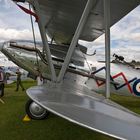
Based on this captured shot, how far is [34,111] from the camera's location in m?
5.57

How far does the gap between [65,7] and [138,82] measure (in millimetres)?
3228

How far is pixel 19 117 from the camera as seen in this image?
20.0ft

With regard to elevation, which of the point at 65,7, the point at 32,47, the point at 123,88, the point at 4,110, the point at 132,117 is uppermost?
the point at 65,7

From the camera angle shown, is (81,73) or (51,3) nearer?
(51,3)

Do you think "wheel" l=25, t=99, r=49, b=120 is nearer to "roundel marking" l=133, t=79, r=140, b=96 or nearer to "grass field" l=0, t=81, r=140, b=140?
"grass field" l=0, t=81, r=140, b=140

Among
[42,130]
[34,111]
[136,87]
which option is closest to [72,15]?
[34,111]

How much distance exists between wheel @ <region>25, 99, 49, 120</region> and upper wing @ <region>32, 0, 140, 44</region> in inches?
84.3

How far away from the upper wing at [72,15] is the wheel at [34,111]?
2141 millimetres

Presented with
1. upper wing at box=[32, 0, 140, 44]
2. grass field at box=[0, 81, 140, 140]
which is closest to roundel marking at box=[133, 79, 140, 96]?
upper wing at box=[32, 0, 140, 44]

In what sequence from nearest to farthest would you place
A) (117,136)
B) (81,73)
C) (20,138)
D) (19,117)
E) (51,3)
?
(117,136), (20,138), (51,3), (19,117), (81,73)

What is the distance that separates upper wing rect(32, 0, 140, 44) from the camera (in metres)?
4.93

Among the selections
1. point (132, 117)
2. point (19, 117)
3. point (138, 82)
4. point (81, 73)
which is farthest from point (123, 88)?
point (132, 117)

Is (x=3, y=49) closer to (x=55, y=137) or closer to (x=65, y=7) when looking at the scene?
(x=65, y=7)

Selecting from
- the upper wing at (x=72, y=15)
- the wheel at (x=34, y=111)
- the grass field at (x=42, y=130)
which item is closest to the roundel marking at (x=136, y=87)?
the upper wing at (x=72, y=15)
